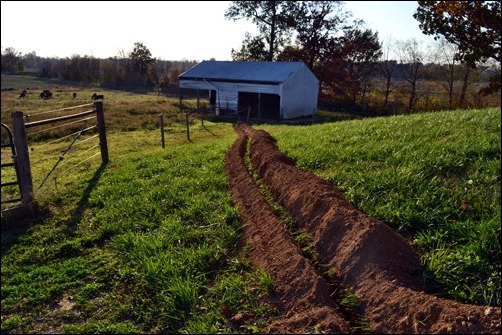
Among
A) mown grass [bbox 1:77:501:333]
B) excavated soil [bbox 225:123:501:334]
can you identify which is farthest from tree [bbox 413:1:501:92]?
excavated soil [bbox 225:123:501:334]

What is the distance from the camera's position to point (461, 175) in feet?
16.9

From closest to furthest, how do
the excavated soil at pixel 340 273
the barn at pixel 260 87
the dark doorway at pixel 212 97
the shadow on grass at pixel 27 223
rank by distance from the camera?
1. the excavated soil at pixel 340 273
2. the shadow on grass at pixel 27 223
3. the barn at pixel 260 87
4. the dark doorway at pixel 212 97

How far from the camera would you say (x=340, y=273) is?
13.6 ft

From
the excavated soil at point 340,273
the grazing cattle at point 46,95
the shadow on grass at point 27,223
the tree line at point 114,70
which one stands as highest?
the tree line at point 114,70

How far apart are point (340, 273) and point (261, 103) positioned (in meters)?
27.0

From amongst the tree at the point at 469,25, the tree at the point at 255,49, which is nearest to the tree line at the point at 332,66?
A: the tree at the point at 255,49

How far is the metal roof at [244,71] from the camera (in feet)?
92.9

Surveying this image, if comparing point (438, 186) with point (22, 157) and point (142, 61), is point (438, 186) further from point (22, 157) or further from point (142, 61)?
point (142, 61)

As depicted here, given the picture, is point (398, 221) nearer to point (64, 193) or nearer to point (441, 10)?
point (64, 193)

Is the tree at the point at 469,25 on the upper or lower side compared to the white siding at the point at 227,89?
upper

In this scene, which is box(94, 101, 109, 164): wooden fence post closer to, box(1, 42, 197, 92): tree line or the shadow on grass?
→ the shadow on grass

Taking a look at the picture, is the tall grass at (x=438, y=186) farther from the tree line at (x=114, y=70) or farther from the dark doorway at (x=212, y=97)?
the tree line at (x=114, y=70)

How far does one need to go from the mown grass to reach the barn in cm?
1995

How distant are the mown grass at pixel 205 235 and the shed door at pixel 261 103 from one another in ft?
70.0
